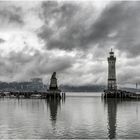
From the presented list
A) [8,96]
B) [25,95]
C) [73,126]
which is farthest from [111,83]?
[73,126]

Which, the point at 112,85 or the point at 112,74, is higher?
the point at 112,74

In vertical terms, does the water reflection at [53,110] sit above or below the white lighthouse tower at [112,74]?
below

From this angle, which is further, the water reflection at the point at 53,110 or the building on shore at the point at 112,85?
the building on shore at the point at 112,85

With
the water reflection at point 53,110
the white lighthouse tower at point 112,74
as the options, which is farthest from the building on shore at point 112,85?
the water reflection at point 53,110

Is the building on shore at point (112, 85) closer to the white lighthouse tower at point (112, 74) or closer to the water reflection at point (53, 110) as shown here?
the white lighthouse tower at point (112, 74)

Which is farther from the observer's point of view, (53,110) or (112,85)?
(112,85)

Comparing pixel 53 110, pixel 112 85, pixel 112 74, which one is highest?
pixel 112 74

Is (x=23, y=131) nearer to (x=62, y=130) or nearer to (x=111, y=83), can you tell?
(x=62, y=130)

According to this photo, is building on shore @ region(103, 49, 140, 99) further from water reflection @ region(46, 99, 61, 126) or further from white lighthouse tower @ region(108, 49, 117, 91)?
water reflection @ region(46, 99, 61, 126)

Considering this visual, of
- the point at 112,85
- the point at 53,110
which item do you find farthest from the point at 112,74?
the point at 53,110

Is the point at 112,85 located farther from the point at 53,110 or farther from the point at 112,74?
the point at 53,110

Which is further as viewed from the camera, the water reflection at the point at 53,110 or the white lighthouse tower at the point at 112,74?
the white lighthouse tower at the point at 112,74

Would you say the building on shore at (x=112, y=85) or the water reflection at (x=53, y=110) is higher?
the building on shore at (x=112, y=85)

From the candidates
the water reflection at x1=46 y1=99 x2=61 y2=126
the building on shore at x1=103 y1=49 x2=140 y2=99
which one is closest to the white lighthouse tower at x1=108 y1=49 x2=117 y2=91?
the building on shore at x1=103 y1=49 x2=140 y2=99
